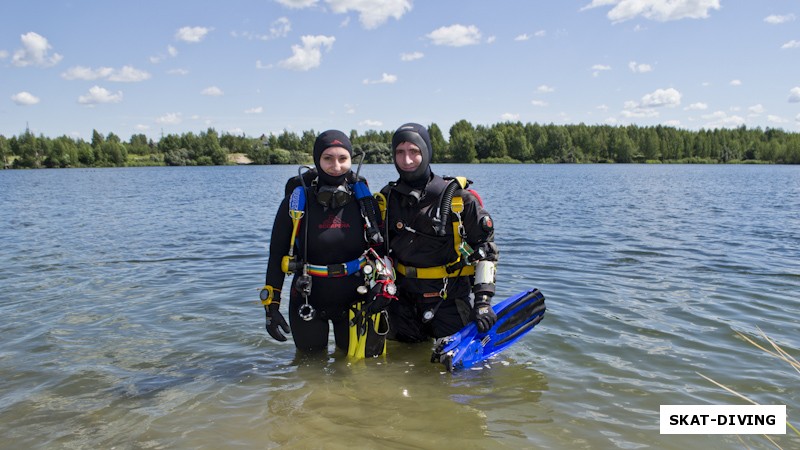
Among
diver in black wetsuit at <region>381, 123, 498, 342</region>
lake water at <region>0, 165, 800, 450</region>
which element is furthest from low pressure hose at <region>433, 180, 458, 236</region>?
lake water at <region>0, 165, 800, 450</region>

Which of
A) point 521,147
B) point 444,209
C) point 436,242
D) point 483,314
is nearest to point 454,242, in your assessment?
point 436,242

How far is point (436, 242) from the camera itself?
4.78m

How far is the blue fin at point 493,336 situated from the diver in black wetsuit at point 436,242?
214mm

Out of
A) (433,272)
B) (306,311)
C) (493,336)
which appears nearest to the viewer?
(306,311)

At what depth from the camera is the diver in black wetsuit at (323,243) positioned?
15.1ft

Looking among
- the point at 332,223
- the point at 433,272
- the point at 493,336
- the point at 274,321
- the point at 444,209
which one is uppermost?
the point at 444,209

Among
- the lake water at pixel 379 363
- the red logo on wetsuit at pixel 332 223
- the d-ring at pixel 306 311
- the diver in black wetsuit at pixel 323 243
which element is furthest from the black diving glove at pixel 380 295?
the lake water at pixel 379 363

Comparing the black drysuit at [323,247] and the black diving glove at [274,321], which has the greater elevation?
the black drysuit at [323,247]

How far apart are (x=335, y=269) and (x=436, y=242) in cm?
94

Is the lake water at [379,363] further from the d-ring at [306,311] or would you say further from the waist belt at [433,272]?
the waist belt at [433,272]

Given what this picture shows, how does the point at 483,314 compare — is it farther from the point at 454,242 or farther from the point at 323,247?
the point at 323,247

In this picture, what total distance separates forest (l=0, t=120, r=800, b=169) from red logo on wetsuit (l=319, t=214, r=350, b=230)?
348 ft

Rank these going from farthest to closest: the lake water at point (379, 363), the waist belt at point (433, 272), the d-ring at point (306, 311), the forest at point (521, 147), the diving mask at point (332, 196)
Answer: the forest at point (521, 147), the waist belt at point (433, 272), the d-ring at point (306, 311), the diving mask at point (332, 196), the lake water at point (379, 363)

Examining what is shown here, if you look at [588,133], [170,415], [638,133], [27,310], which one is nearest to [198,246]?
[27,310]
